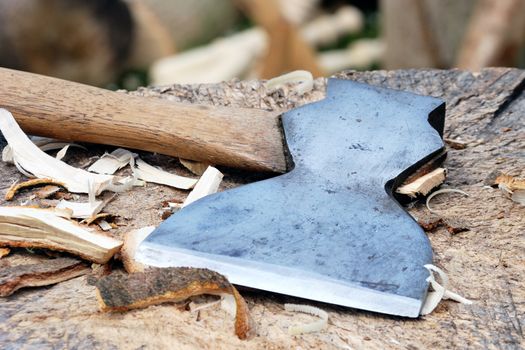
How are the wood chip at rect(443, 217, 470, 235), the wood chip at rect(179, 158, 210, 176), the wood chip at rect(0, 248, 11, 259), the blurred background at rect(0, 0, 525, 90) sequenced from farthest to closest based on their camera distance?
1. the blurred background at rect(0, 0, 525, 90)
2. the wood chip at rect(179, 158, 210, 176)
3. the wood chip at rect(443, 217, 470, 235)
4. the wood chip at rect(0, 248, 11, 259)

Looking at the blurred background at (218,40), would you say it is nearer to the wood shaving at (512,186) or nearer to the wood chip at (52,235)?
the wood shaving at (512,186)

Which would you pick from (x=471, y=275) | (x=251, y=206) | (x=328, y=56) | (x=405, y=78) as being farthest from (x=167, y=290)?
(x=328, y=56)

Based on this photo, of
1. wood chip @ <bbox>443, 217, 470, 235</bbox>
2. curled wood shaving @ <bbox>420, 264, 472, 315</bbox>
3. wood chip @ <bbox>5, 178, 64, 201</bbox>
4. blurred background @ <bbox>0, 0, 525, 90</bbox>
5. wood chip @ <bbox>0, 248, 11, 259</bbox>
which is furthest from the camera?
blurred background @ <bbox>0, 0, 525, 90</bbox>

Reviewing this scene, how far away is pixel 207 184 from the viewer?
5.43 ft

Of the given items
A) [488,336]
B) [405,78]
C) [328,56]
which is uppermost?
[488,336]

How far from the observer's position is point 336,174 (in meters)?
1.57

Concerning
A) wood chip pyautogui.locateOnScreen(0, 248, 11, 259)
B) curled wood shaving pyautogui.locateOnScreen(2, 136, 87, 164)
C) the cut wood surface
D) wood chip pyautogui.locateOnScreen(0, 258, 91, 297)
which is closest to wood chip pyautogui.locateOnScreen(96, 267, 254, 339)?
the cut wood surface

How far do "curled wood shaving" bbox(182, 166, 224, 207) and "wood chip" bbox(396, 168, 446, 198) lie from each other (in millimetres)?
358

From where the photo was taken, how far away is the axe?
4.38 feet

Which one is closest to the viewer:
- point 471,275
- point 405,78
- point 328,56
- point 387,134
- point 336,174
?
point 471,275

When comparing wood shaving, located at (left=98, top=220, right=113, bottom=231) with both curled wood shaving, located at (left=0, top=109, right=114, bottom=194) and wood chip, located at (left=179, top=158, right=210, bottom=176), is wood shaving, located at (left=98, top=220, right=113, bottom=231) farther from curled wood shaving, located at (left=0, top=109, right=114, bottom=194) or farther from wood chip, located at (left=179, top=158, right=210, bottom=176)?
wood chip, located at (left=179, top=158, right=210, bottom=176)

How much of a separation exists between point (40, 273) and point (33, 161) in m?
0.44

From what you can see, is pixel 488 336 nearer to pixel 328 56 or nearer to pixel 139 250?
pixel 139 250

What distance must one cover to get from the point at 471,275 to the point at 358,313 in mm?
232
